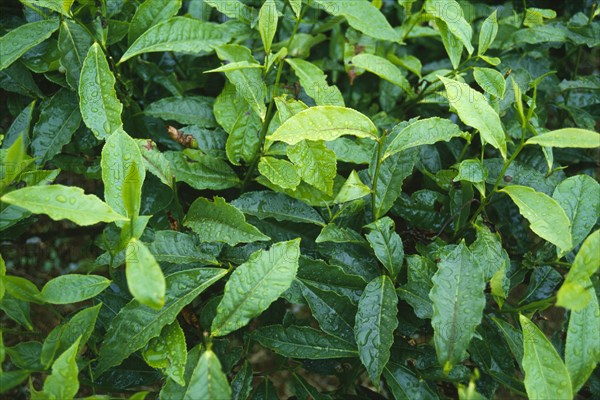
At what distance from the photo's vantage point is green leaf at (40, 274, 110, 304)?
1016 millimetres

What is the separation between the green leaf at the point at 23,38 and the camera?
123cm

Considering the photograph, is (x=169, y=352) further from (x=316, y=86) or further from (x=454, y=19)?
(x=454, y=19)

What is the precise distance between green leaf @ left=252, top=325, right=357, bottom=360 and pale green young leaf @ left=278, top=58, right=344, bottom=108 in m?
0.51

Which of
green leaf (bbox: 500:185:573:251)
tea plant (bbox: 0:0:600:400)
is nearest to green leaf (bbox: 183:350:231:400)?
tea plant (bbox: 0:0:600:400)

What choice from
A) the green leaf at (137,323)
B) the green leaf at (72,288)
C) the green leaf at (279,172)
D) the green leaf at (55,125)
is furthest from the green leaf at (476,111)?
the green leaf at (55,125)

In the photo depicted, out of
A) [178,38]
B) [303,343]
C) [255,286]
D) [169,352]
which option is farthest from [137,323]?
[178,38]

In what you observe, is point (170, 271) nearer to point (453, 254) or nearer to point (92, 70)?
point (92, 70)

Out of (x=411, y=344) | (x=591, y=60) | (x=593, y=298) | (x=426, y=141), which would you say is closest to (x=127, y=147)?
(x=426, y=141)

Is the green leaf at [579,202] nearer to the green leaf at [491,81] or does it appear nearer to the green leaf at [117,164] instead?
the green leaf at [491,81]

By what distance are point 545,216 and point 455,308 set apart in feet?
0.80

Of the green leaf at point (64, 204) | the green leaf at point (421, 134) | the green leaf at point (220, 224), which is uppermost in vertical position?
the green leaf at point (64, 204)

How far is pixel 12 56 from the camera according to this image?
1229 mm

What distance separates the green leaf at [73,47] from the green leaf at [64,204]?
1.48 ft

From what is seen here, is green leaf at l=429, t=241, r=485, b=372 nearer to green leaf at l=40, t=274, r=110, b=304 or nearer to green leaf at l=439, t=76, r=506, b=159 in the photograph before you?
green leaf at l=439, t=76, r=506, b=159
